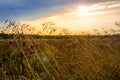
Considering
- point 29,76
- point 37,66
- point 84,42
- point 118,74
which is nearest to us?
point 29,76

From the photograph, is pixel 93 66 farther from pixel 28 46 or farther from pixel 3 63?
pixel 3 63

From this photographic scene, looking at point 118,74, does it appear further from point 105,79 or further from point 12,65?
point 12,65

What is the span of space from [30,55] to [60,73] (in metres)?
0.62

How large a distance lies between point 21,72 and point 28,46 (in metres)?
0.43

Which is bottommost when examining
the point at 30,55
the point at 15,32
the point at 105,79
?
the point at 105,79

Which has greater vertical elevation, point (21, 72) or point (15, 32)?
point (15, 32)

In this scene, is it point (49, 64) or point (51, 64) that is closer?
point (49, 64)

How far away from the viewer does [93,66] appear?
5.46 m

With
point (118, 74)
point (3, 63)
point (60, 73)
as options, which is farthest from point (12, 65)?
point (118, 74)

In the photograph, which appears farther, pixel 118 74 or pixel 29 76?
pixel 118 74

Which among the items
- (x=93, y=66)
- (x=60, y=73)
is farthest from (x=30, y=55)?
(x=93, y=66)

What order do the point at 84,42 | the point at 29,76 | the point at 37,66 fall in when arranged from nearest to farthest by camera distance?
the point at 29,76 → the point at 37,66 → the point at 84,42

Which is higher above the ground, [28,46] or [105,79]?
[28,46]

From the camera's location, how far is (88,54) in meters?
5.94
